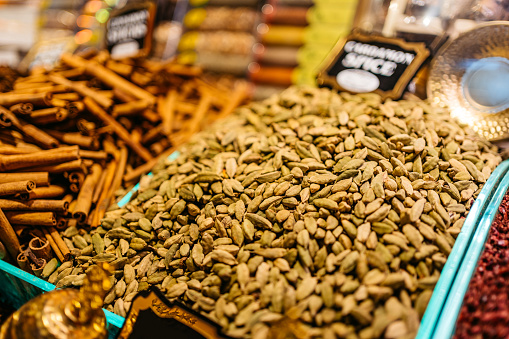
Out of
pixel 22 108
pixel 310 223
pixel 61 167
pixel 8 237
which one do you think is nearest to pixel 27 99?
pixel 22 108

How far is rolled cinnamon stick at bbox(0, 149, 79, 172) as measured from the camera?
1.24 meters

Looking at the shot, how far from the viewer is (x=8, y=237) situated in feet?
3.69

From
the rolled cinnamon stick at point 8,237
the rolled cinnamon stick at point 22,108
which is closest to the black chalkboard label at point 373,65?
the rolled cinnamon stick at point 22,108

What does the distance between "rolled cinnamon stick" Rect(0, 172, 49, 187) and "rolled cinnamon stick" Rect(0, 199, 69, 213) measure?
0.07 m

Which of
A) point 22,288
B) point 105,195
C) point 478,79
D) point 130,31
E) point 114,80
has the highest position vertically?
point 478,79

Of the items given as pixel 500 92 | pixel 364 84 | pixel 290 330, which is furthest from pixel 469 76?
pixel 290 330

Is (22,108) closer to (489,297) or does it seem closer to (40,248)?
(40,248)

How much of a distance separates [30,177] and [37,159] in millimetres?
74

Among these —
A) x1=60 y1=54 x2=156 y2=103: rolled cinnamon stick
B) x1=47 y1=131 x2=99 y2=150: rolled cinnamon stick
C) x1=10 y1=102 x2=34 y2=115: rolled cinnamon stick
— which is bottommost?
x1=47 y1=131 x2=99 y2=150: rolled cinnamon stick

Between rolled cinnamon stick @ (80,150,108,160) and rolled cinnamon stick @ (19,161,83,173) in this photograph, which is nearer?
rolled cinnamon stick @ (19,161,83,173)

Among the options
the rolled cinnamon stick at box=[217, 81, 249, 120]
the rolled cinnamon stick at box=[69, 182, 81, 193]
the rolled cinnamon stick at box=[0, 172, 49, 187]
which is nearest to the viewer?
the rolled cinnamon stick at box=[0, 172, 49, 187]

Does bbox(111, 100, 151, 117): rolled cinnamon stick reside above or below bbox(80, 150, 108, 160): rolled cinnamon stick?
above

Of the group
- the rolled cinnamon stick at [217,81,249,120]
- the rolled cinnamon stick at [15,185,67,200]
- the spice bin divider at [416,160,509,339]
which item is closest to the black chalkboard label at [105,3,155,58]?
the rolled cinnamon stick at [217,81,249,120]

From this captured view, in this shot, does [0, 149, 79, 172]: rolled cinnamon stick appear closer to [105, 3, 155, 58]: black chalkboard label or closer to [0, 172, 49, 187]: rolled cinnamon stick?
[0, 172, 49, 187]: rolled cinnamon stick
